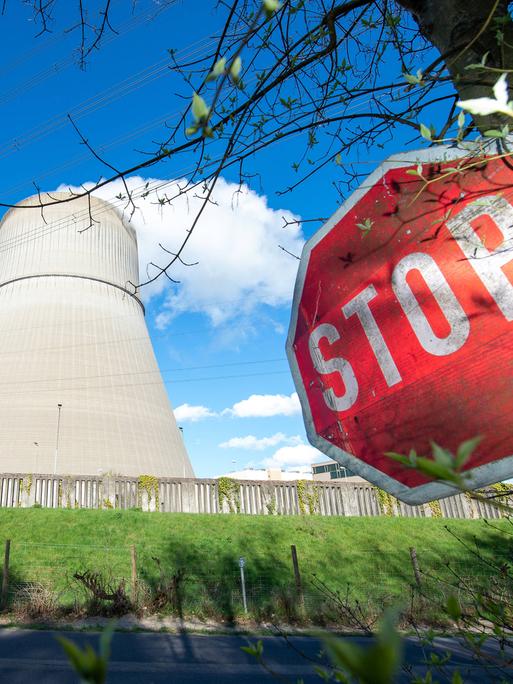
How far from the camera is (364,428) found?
0.88 meters

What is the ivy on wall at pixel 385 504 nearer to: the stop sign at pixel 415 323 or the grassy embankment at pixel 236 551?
the grassy embankment at pixel 236 551

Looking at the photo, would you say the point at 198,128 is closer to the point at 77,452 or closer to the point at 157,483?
the point at 157,483

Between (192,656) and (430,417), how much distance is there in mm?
4699

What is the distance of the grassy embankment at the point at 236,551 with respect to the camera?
633 centimetres

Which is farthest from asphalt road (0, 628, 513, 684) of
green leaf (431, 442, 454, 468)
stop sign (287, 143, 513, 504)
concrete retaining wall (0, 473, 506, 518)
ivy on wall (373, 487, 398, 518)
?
ivy on wall (373, 487, 398, 518)

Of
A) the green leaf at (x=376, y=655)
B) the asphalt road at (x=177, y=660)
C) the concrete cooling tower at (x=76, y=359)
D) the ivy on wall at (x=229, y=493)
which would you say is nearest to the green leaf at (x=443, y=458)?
the green leaf at (x=376, y=655)

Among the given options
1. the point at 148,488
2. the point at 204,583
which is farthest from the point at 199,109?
the point at 148,488

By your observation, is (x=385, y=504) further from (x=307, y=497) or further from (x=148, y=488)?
(x=148, y=488)

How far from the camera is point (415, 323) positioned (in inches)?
32.9

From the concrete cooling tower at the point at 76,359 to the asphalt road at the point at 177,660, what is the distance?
814 centimetres

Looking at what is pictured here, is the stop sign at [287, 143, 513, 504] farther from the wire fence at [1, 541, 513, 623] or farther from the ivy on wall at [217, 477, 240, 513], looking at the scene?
the ivy on wall at [217, 477, 240, 513]

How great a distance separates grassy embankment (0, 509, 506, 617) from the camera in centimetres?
633

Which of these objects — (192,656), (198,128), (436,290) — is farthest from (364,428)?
(192,656)

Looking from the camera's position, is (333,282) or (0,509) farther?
(0,509)
